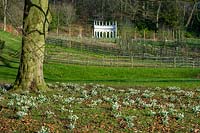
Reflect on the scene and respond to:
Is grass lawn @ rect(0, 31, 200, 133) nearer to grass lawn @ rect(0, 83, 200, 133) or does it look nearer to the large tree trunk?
grass lawn @ rect(0, 83, 200, 133)

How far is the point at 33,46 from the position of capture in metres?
19.4

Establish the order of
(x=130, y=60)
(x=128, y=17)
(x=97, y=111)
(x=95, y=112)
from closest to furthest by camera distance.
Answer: (x=95, y=112), (x=97, y=111), (x=130, y=60), (x=128, y=17)

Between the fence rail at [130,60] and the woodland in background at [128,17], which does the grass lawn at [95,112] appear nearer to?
the fence rail at [130,60]

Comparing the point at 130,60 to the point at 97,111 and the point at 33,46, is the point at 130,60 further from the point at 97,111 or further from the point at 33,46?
the point at 97,111

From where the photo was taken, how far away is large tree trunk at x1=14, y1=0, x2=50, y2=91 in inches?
760

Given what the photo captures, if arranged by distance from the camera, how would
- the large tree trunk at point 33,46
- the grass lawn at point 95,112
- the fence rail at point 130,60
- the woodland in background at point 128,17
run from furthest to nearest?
1. the woodland in background at point 128,17
2. the fence rail at point 130,60
3. the large tree trunk at point 33,46
4. the grass lawn at point 95,112

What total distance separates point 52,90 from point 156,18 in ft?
239

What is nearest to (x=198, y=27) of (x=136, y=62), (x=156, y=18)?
(x=156, y=18)

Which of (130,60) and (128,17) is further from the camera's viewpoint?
(128,17)

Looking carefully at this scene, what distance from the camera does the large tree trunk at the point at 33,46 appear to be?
19312mm

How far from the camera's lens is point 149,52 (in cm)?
7056

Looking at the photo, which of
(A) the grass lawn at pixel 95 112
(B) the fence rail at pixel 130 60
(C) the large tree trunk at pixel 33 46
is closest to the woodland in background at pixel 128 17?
(B) the fence rail at pixel 130 60

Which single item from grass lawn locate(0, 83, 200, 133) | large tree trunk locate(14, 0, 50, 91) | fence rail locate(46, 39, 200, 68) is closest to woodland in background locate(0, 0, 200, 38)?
fence rail locate(46, 39, 200, 68)

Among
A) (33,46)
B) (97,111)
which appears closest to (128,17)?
(33,46)
